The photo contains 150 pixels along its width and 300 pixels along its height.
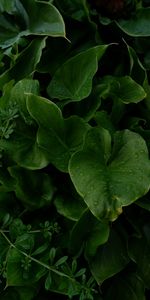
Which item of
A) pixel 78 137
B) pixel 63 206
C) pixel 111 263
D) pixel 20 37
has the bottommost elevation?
pixel 111 263

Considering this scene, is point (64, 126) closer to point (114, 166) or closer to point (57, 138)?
point (57, 138)

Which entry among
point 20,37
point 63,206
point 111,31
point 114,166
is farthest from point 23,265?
point 111,31

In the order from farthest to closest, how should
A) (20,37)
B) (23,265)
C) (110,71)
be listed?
(110,71) < (20,37) < (23,265)

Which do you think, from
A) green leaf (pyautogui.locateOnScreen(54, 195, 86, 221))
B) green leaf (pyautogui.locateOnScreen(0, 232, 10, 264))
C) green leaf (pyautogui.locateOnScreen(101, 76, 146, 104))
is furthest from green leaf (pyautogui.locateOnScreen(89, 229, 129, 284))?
green leaf (pyautogui.locateOnScreen(101, 76, 146, 104))

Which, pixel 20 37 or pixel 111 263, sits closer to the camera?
pixel 111 263

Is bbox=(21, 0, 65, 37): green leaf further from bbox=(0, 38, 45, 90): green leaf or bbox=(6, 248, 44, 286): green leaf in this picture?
bbox=(6, 248, 44, 286): green leaf

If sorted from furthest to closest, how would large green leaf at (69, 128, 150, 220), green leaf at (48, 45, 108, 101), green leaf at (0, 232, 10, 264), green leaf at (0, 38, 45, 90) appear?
1. green leaf at (0, 38, 45, 90)
2. green leaf at (48, 45, 108, 101)
3. green leaf at (0, 232, 10, 264)
4. large green leaf at (69, 128, 150, 220)

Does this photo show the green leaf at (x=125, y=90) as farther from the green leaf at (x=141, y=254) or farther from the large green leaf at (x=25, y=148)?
the green leaf at (x=141, y=254)
